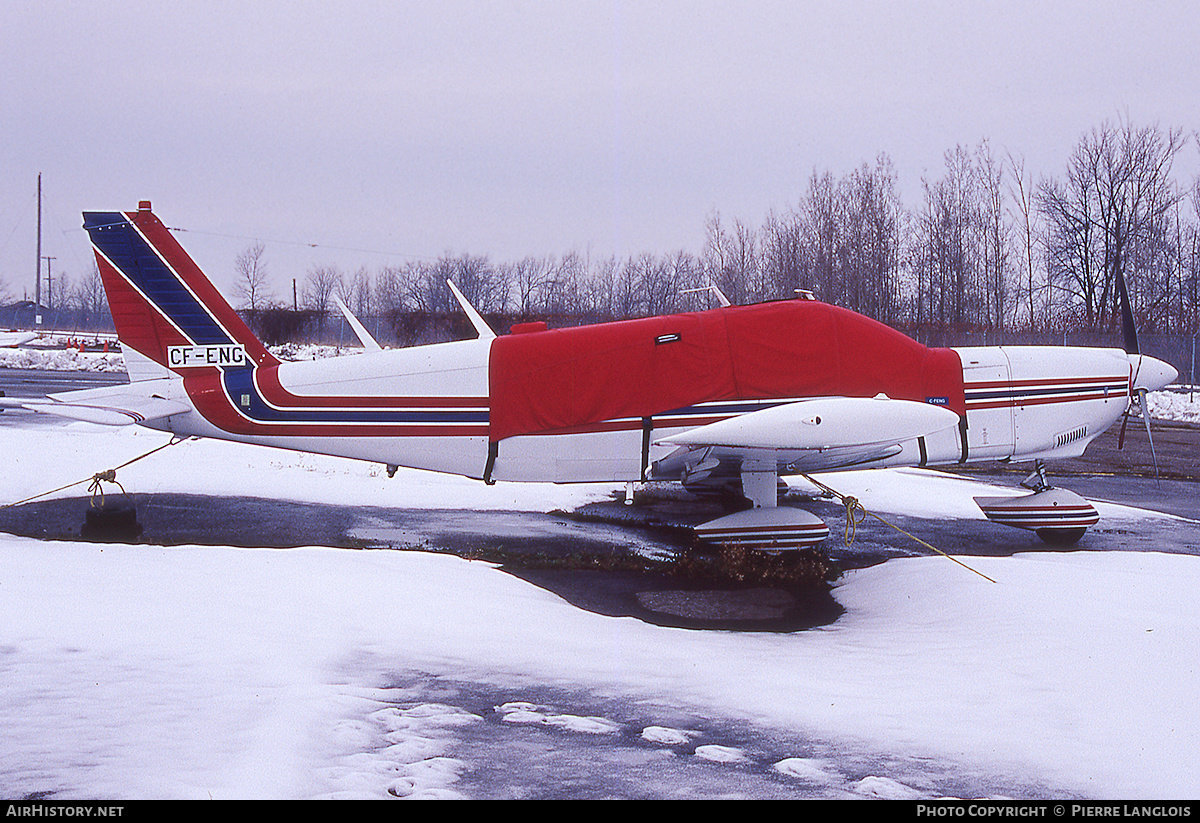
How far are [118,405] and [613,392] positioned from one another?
5.06m

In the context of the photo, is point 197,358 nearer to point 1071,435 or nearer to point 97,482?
point 97,482

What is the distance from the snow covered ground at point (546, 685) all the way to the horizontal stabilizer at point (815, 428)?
1254mm

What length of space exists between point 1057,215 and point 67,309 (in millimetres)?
85189

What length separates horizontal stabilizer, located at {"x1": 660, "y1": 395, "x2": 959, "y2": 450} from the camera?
6.94 metres

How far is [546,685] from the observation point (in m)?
4.45

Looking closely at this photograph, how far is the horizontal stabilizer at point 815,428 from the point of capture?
273 inches

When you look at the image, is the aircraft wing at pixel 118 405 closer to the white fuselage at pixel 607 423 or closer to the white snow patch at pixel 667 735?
the white fuselage at pixel 607 423

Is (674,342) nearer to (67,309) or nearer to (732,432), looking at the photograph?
(732,432)

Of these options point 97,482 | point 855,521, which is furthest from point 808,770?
point 97,482

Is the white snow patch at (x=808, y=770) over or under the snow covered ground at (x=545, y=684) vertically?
under

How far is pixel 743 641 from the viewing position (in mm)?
5617

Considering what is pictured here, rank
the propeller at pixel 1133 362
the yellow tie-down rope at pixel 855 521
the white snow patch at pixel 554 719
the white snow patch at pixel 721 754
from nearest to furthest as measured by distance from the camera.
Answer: the white snow patch at pixel 721 754 < the white snow patch at pixel 554 719 < the yellow tie-down rope at pixel 855 521 < the propeller at pixel 1133 362

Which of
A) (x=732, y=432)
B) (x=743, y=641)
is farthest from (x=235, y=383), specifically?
(x=743, y=641)

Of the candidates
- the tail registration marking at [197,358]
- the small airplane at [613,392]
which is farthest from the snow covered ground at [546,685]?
the tail registration marking at [197,358]
